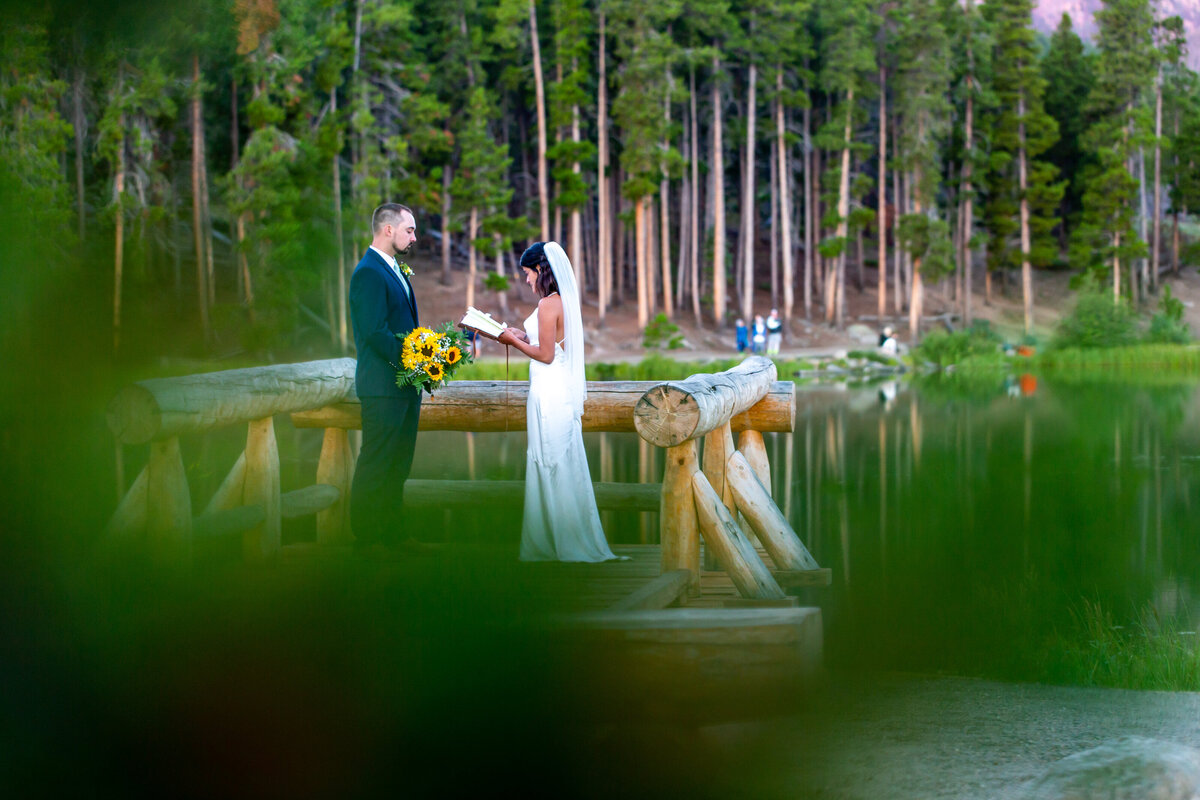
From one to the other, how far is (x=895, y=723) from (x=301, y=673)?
311 centimetres

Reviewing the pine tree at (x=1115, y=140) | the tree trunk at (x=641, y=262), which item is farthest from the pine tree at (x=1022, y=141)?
the tree trunk at (x=641, y=262)

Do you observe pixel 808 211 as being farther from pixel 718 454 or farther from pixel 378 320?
pixel 378 320

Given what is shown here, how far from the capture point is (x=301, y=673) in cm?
232

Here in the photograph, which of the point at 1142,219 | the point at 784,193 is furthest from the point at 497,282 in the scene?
the point at 1142,219

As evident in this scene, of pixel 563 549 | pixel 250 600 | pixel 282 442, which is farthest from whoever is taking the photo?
pixel 282 442

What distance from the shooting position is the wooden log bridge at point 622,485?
418cm

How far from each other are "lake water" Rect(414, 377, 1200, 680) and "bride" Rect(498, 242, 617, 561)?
153cm

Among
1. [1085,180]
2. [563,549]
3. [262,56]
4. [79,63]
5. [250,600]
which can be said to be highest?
[1085,180]

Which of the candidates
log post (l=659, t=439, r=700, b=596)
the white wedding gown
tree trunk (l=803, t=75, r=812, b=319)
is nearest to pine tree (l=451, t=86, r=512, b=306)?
tree trunk (l=803, t=75, r=812, b=319)

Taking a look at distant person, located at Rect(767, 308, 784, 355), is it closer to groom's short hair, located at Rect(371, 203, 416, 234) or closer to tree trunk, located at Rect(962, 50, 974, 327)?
tree trunk, located at Rect(962, 50, 974, 327)

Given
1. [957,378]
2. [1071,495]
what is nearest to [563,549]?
[1071,495]

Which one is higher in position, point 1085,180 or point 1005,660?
point 1085,180

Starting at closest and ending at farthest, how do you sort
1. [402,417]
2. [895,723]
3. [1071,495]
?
[895,723] < [402,417] < [1071,495]

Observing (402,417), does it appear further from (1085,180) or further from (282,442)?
(1085,180)
